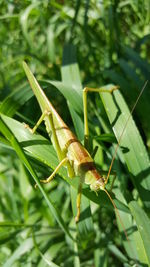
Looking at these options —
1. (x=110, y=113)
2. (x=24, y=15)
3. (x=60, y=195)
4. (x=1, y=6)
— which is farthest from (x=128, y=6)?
(x=60, y=195)

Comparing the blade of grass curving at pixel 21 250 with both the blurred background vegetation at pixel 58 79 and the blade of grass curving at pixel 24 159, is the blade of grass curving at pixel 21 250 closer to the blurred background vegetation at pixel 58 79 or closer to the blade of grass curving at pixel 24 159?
the blurred background vegetation at pixel 58 79

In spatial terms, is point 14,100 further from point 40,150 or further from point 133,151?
point 133,151

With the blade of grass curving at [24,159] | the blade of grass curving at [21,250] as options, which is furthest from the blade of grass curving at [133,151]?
the blade of grass curving at [21,250]

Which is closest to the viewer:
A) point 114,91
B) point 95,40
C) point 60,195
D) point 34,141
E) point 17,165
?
point 34,141

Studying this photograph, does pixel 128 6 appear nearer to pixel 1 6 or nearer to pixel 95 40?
pixel 95 40

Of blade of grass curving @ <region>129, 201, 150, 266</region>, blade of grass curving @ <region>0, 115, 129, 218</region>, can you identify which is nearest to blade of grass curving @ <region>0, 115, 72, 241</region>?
blade of grass curving @ <region>0, 115, 129, 218</region>

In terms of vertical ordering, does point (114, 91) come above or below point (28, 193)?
above

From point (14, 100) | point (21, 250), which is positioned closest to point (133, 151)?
point (14, 100)
